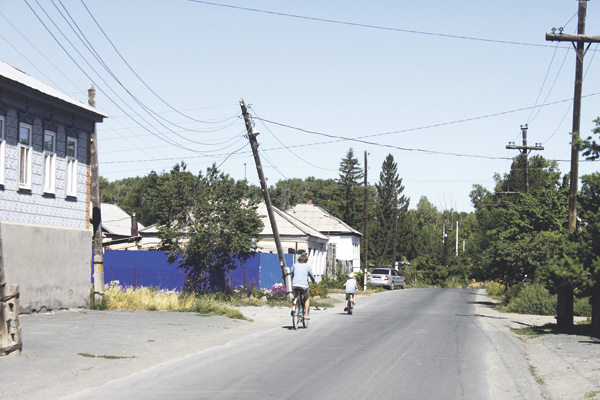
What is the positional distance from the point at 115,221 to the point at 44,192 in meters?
45.2

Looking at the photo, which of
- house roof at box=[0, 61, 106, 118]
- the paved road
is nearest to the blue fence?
house roof at box=[0, 61, 106, 118]

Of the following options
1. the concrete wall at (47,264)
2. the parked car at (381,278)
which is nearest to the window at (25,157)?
the concrete wall at (47,264)

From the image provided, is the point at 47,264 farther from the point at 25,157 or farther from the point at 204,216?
the point at 204,216

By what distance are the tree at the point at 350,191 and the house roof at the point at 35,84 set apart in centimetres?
7993

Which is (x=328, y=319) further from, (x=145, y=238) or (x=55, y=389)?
(x=145, y=238)

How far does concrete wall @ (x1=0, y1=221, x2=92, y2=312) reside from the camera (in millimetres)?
18734

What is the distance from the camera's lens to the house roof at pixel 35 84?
66.6 feet

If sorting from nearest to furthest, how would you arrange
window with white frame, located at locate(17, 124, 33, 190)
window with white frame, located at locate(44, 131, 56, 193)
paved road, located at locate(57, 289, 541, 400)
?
paved road, located at locate(57, 289, 541, 400)
window with white frame, located at locate(17, 124, 33, 190)
window with white frame, located at locate(44, 131, 56, 193)

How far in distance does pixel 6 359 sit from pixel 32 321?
20.8 feet

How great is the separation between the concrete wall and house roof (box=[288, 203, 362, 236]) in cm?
4384

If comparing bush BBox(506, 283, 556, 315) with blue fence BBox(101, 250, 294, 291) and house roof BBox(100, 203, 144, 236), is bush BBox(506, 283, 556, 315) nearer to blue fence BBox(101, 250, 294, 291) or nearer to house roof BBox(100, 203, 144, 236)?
blue fence BBox(101, 250, 294, 291)

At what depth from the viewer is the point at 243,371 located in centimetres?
1049

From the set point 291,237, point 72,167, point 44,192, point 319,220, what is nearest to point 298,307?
point 44,192

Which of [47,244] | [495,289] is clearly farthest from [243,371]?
[495,289]
